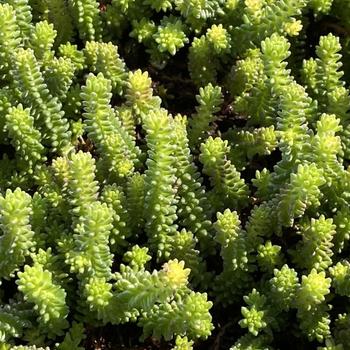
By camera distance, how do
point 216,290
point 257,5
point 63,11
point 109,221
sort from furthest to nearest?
point 63,11 < point 257,5 < point 216,290 < point 109,221

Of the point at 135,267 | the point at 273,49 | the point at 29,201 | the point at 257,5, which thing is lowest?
the point at 135,267

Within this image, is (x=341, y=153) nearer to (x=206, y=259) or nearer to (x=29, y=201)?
(x=206, y=259)

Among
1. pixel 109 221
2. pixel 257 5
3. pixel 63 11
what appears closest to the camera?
pixel 109 221

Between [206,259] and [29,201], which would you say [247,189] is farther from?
[29,201]

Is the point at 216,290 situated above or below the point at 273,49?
below

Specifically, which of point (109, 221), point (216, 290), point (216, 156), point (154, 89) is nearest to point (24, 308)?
point (109, 221)

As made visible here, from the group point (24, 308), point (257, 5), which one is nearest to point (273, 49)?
point (257, 5)

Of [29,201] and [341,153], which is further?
[341,153]
